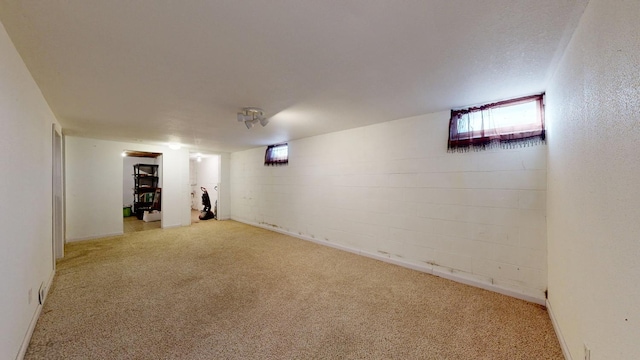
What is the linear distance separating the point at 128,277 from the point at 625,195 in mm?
4561

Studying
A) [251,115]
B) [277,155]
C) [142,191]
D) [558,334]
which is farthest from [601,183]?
[142,191]

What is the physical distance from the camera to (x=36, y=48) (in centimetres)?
166

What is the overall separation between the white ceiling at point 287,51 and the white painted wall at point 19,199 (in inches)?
8.7

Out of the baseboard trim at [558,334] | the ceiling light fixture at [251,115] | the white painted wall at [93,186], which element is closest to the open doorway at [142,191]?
the white painted wall at [93,186]

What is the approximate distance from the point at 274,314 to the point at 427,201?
2.42 m

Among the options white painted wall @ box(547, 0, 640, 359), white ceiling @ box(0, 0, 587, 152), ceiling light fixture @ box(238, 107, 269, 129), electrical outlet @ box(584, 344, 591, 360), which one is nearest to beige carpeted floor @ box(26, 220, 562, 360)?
electrical outlet @ box(584, 344, 591, 360)

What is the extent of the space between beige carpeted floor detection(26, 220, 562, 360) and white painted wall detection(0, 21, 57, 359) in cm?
35

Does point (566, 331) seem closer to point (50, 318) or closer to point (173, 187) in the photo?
point (50, 318)

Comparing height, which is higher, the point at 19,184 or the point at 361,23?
the point at 361,23

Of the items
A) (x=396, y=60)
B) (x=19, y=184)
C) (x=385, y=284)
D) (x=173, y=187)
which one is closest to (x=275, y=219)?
(x=173, y=187)

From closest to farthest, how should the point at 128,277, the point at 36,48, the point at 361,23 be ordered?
1. the point at 361,23
2. the point at 36,48
3. the point at 128,277

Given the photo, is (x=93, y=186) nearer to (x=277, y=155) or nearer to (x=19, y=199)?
(x=277, y=155)

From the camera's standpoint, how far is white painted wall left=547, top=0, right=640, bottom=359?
0.94 metres

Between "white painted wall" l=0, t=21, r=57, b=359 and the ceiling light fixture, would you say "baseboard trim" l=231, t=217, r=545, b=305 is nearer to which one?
the ceiling light fixture
